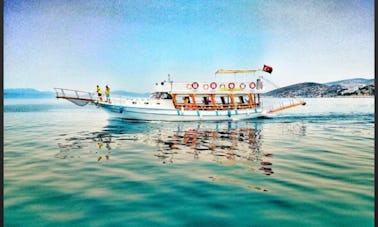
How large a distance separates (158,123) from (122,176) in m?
6.47

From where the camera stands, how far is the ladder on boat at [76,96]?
384 inches

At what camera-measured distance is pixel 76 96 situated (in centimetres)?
1112

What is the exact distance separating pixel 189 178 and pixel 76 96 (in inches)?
272

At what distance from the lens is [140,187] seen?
16.0ft

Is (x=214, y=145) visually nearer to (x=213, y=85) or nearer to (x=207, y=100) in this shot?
(x=213, y=85)

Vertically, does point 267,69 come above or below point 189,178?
above

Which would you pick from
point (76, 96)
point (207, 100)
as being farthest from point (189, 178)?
point (207, 100)

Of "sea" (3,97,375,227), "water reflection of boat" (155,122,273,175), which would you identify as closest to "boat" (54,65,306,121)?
"water reflection of boat" (155,122,273,175)

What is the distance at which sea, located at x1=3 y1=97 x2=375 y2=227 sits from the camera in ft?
13.4

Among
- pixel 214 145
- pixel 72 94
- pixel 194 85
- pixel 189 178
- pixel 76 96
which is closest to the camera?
pixel 189 178

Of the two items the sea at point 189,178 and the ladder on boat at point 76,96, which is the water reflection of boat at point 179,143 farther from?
the ladder on boat at point 76,96

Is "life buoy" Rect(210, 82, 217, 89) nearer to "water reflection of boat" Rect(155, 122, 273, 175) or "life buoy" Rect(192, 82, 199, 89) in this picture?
"life buoy" Rect(192, 82, 199, 89)

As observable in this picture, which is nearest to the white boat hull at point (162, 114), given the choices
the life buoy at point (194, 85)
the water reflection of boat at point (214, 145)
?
the life buoy at point (194, 85)

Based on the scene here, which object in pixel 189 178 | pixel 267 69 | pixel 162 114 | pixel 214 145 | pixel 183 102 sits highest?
pixel 267 69
